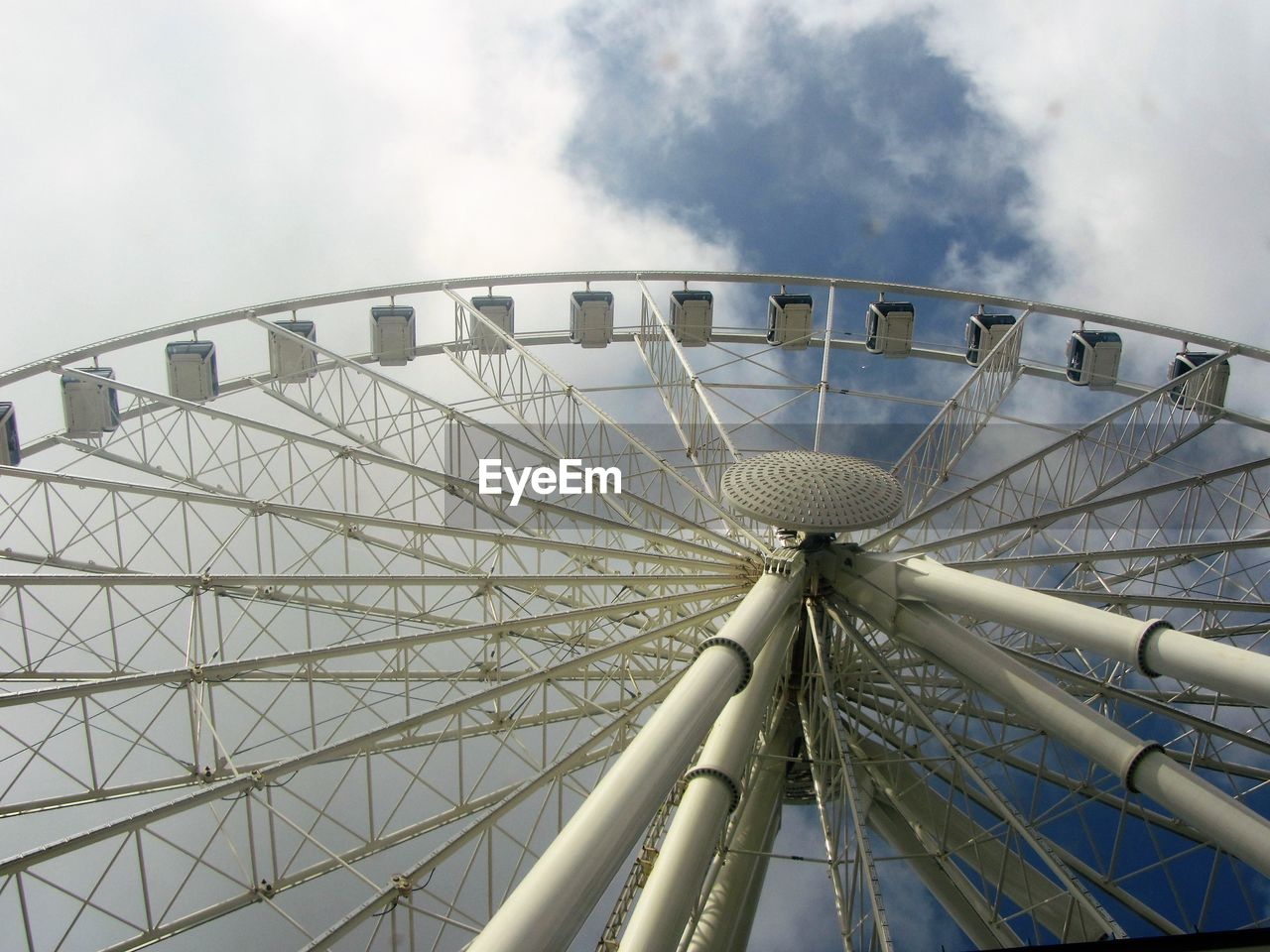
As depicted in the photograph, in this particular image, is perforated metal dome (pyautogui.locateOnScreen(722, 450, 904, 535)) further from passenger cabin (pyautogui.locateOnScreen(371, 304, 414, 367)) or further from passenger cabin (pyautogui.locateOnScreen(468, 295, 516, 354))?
passenger cabin (pyautogui.locateOnScreen(371, 304, 414, 367))

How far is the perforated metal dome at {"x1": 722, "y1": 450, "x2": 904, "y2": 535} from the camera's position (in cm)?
2325

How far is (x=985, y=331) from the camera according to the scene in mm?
38062

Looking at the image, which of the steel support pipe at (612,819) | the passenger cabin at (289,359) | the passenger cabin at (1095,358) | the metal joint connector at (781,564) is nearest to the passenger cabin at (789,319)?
the passenger cabin at (1095,358)

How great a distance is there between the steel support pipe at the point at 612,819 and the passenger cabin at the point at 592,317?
24.6m

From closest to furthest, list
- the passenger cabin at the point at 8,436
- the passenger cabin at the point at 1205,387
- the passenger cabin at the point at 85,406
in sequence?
the passenger cabin at the point at 8,436 → the passenger cabin at the point at 85,406 → the passenger cabin at the point at 1205,387

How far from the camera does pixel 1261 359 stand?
116 ft

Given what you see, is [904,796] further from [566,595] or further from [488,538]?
[488,538]

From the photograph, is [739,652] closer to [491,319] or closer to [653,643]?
[653,643]

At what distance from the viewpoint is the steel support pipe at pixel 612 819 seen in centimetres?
962

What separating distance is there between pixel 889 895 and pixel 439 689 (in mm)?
29787

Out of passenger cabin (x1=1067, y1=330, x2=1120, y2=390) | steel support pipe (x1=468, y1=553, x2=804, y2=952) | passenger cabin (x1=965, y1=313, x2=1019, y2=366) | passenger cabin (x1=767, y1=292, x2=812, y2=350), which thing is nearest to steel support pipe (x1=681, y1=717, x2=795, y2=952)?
steel support pipe (x1=468, y1=553, x2=804, y2=952)

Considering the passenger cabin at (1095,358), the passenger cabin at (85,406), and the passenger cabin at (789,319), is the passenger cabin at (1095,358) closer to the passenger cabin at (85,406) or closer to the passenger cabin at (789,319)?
the passenger cabin at (789,319)

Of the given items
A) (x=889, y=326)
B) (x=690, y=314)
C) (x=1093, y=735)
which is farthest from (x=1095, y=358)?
(x=1093, y=735)

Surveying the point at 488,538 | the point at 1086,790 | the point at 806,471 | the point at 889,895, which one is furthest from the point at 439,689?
the point at 889,895
